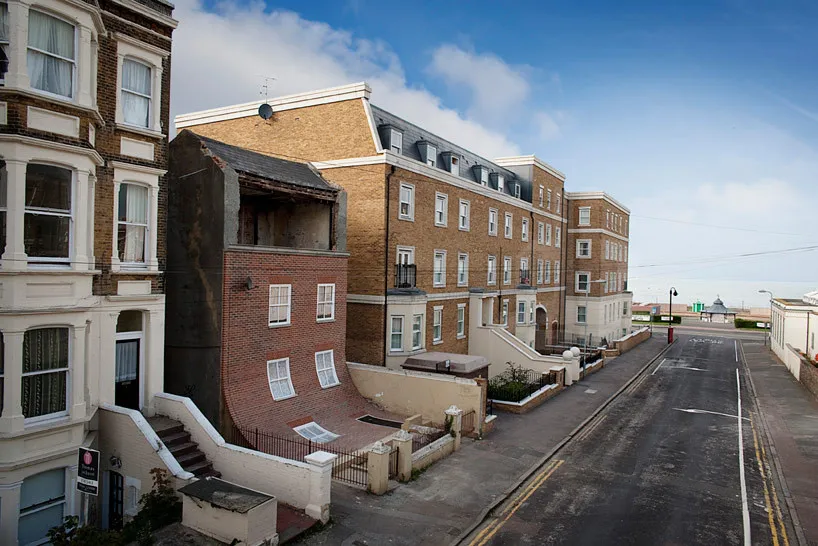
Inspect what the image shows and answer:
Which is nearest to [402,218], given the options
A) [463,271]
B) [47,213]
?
[463,271]

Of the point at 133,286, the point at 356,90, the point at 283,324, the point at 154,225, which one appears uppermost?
the point at 356,90

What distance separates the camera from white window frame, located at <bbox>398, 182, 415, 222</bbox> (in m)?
25.3

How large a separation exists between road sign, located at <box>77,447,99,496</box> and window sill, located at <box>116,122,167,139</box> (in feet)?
26.7

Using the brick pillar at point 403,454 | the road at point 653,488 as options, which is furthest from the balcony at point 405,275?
the brick pillar at point 403,454

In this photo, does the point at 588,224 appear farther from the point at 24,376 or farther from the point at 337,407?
the point at 24,376

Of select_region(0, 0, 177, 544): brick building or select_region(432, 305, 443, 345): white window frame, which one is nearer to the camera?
select_region(0, 0, 177, 544): brick building

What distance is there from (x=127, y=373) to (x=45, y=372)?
9.06 feet

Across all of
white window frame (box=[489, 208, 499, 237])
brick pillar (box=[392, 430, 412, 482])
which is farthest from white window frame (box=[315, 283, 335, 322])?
white window frame (box=[489, 208, 499, 237])

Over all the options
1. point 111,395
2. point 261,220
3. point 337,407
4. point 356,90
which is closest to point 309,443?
point 337,407

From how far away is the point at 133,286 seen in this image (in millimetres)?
14336

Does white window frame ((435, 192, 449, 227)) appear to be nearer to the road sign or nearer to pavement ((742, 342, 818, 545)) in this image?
pavement ((742, 342, 818, 545))

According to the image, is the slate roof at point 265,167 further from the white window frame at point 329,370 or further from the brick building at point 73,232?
the white window frame at point 329,370

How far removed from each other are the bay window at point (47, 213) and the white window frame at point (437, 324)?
18.4 m

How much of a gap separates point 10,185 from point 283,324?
8.93 m
